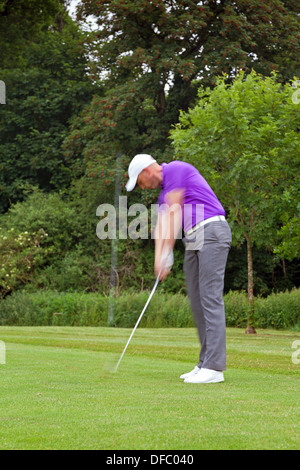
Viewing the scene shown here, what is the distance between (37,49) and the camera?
3328cm

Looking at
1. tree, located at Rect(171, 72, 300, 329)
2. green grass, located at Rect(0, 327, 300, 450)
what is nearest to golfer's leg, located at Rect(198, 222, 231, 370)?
green grass, located at Rect(0, 327, 300, 450)

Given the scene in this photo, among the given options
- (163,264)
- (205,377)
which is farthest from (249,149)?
(205,377)

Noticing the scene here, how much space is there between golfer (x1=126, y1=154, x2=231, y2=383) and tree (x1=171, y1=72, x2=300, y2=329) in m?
9.87

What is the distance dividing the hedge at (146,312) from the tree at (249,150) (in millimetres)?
3887

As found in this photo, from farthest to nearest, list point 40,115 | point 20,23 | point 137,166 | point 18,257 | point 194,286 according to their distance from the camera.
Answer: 1. point 20,23
2. point 40,115
3. point 18,257
4. point 194,286
5. point 137,166

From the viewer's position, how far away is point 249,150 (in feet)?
53.7

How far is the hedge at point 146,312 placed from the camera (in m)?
20.2

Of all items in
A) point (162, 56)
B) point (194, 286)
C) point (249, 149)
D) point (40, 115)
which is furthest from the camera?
point (40, 115)

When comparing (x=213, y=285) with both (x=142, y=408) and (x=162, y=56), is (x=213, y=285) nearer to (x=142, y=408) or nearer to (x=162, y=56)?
(x=142, y=408)

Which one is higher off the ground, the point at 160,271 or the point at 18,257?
the point at 160,271

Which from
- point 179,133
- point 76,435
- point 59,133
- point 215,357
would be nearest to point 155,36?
point 59,133

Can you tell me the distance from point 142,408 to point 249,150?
12.9 m

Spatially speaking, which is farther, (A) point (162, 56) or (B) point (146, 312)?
(A) point (162, 56)

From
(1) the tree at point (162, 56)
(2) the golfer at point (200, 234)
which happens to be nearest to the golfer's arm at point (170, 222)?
(2) the golfer at point (200, 234)
